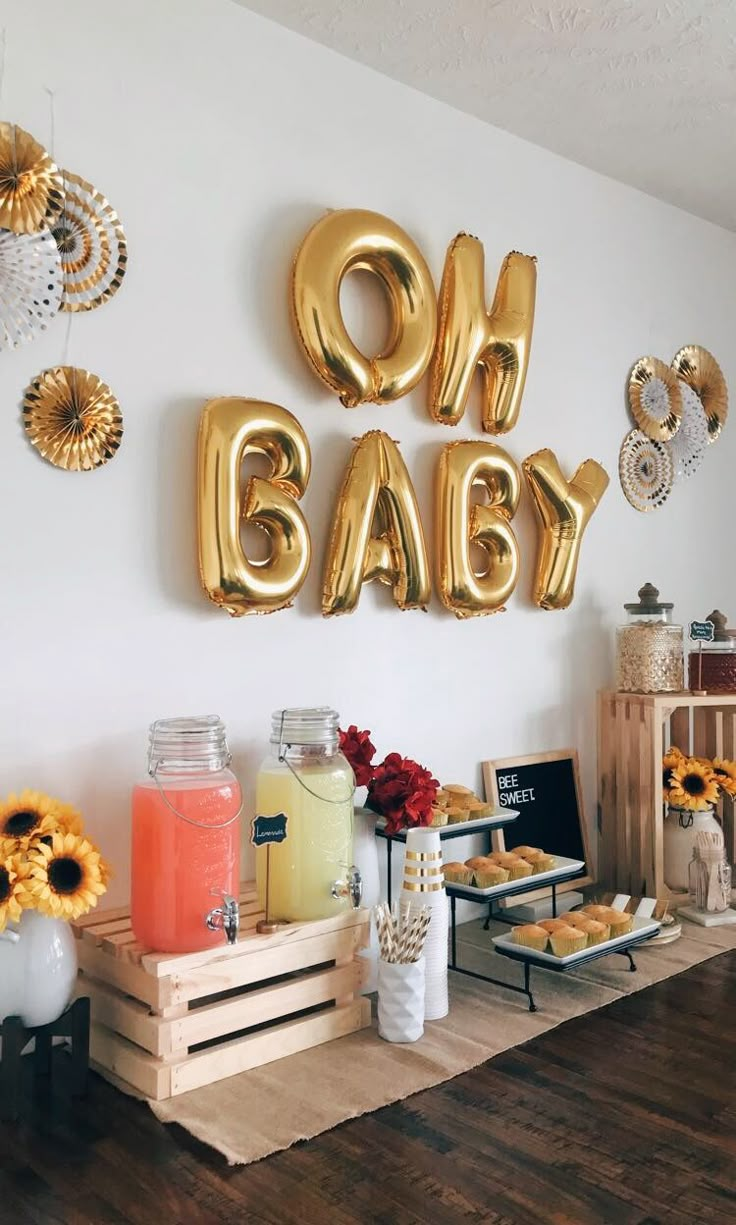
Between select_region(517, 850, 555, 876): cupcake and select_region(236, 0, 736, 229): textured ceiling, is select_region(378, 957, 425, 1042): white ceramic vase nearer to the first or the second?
select_region(517, 850, 555, 876): cupcake

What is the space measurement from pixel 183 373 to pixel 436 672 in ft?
2.69

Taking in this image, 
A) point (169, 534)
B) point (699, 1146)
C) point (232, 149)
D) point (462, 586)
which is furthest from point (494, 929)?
point (232, 149)

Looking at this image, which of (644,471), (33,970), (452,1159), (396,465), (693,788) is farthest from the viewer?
(644,471)

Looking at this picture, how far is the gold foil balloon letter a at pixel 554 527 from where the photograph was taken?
239 cm

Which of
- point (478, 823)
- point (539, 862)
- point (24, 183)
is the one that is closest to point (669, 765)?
point (539, 862)

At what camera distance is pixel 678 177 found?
266 cm

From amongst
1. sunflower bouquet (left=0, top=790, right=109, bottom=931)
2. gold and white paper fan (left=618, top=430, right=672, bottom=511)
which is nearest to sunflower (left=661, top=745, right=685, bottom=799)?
gold and white paper fan (left=618, top=430, right=672, bottom=511)

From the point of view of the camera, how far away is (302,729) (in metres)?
1.69

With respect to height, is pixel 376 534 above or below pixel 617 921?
above

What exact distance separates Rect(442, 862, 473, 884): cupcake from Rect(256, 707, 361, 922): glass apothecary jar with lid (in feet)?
0.96

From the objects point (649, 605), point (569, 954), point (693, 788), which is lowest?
point (569, 954)

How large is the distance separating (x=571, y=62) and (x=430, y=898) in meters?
1.63

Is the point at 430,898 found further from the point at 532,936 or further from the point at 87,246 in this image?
the point at 87,246

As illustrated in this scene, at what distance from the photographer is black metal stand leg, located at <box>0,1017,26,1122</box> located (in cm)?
138
